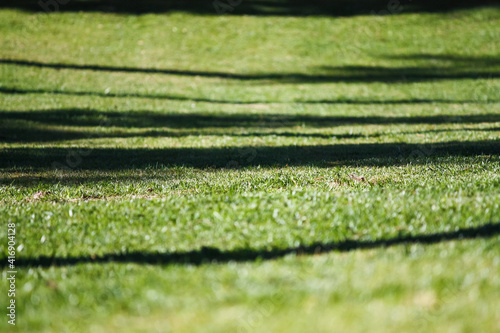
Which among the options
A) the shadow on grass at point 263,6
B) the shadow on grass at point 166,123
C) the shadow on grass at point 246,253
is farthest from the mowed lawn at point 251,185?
the shadow on grass at point 263,6

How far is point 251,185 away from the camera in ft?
33.8

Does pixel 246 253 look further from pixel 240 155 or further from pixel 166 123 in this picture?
pixel 166 123

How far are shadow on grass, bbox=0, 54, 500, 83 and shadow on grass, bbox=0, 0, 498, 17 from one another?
30.8ft

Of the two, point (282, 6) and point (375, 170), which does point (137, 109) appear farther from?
point (282, 6)

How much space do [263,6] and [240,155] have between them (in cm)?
2719

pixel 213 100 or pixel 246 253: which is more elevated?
pixel 246 253

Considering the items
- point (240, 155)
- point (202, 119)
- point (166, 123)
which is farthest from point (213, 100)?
point (240, 155)

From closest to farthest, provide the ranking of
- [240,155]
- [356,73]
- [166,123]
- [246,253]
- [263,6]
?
[246,253], [240,155], [166,123], [356,73], [263,6]

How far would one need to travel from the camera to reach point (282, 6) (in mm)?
39250

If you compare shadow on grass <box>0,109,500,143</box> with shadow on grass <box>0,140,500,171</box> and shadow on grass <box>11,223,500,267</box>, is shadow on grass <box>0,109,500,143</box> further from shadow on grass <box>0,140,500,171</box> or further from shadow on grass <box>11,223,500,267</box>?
shadow on grass <box>11,223,500,267</box>

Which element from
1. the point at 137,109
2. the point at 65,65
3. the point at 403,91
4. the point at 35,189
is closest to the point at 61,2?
the point at 65,65

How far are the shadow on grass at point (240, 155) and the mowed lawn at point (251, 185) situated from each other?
0.11 metres

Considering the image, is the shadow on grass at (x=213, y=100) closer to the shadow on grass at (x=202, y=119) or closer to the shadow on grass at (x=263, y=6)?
the shadow on grass at (x=202, y=119)

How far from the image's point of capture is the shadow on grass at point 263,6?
124 ft
